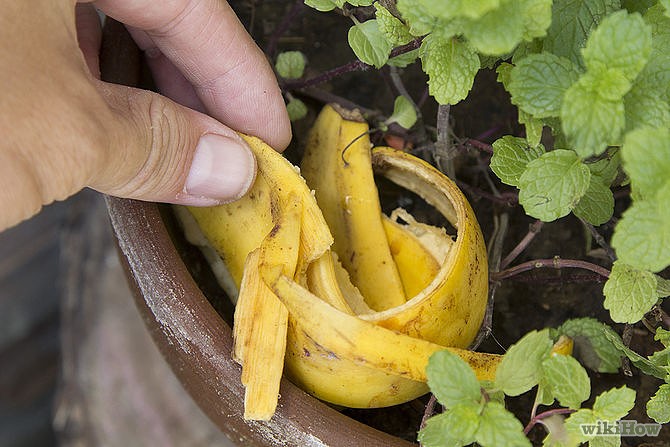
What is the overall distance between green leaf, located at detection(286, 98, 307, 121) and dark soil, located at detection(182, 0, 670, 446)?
0.03 meters

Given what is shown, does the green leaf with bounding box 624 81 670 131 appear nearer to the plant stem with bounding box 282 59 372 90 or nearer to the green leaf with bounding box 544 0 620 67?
the green leaf with bounding box 544 0 620 67

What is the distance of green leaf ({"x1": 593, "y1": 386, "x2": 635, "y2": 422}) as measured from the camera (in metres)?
0.51

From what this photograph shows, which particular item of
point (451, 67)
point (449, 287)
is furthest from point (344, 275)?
point (451, 67)

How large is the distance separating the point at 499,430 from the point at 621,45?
240mm

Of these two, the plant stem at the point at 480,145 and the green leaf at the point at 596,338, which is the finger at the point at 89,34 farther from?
the green leaf at the point at 596,338

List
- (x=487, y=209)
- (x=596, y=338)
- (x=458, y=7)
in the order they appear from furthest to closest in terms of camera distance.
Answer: (x=487, y=209), (x=596, y=338), (x=458, y=7)

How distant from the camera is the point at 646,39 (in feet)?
1.48

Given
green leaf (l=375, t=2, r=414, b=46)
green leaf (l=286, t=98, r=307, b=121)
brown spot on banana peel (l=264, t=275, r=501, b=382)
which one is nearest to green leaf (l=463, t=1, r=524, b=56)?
green leaf (l=375, t=2, r=414, b=46)

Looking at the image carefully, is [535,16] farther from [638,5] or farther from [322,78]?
[322,78]

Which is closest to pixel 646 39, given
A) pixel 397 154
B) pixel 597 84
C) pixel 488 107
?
pixel 597 84

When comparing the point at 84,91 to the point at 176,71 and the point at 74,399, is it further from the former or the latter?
the point at 74,399

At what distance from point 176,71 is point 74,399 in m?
0.69

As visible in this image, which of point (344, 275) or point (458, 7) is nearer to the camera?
point (458, 7)

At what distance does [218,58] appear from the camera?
0.63 meters
